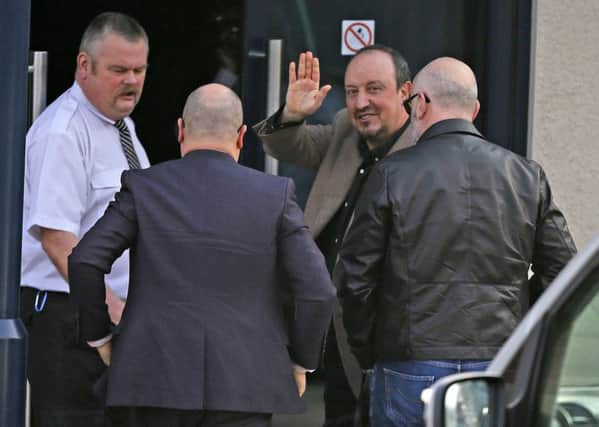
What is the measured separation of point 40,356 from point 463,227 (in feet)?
5.39

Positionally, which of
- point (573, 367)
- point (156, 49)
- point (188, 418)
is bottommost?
point (188, 418)

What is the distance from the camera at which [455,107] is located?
15.0 feet

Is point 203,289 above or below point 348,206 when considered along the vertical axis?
below

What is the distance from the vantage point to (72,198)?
4859mm

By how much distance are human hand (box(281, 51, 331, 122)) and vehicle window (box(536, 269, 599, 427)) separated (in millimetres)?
3011

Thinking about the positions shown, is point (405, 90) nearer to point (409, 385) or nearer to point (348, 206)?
point (348, 206)

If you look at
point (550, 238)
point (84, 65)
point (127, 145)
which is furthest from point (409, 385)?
point (84, 65)

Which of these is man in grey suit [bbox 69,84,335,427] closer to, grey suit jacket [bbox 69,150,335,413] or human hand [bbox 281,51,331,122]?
grey suit jacket [bbox 69,150,335,413]

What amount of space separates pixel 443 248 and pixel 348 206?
2.78ft

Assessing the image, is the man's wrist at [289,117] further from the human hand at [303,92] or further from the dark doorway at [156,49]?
the dark doorway at [156,49]

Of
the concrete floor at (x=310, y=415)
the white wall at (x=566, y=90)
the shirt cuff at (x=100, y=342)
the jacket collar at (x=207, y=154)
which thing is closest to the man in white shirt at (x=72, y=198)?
the shirt cuff at (x=100, y=342)

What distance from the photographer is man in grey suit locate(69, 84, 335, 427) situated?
4.15 metres

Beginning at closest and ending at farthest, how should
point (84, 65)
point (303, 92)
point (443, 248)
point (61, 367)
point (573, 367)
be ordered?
point (573, 367) < point (443, 248) < point (61, 367) < point (84, 65) < point (303, 92)

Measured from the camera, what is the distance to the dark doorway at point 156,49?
7.26 metres
